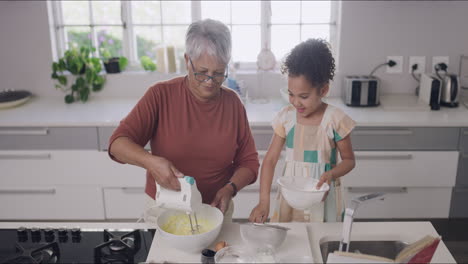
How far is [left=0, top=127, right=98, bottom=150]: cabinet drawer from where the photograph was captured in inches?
107

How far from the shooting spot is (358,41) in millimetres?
3137

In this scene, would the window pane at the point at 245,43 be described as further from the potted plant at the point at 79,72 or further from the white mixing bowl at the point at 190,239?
the white mixing bowl at the point at 190,239

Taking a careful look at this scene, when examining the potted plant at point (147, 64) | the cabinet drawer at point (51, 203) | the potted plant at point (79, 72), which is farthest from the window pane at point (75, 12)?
the cabinet drawer at point (51, 203)

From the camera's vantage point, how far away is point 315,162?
67.1 inches

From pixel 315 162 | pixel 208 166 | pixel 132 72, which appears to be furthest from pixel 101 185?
pixel 315 162

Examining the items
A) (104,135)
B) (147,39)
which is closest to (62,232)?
(104,135)

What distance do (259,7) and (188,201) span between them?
2.28 m

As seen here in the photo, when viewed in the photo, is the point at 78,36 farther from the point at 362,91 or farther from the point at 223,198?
the point at 223,198

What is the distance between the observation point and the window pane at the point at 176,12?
3.27m

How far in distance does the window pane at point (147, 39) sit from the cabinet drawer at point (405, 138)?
63.8 inches

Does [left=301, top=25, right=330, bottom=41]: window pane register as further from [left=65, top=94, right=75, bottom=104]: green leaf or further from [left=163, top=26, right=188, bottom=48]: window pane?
[left=65, top=94, right=75, bottom=104]: green leaf

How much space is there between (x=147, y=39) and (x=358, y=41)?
1537mm

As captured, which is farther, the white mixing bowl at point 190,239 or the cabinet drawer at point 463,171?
the cabinet drawer at point 463,171

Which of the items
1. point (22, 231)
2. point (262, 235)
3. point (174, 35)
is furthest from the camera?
point (174, 35)
